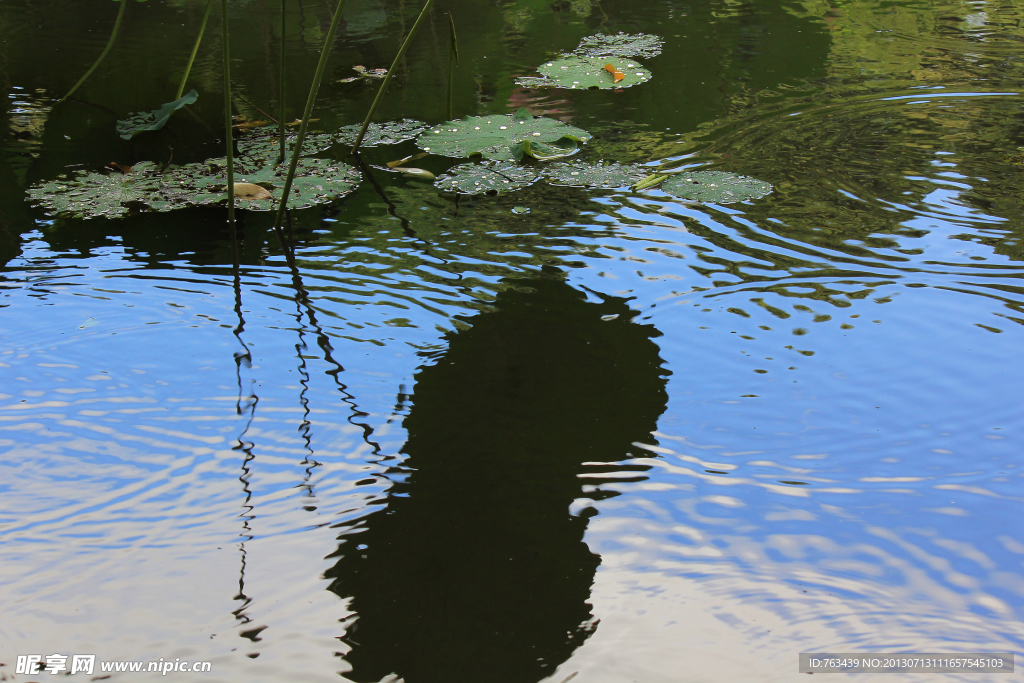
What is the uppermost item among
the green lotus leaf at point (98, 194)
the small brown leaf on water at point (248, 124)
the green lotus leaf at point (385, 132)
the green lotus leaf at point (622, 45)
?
the green lotus leaf at point (622, 45)

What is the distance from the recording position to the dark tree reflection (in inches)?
38.3

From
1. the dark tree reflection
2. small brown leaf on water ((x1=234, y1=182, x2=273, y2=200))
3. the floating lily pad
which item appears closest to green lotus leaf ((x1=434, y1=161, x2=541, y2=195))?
the floating lily pad

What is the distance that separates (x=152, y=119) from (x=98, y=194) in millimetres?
766

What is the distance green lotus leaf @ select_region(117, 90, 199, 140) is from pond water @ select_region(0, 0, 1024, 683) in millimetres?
96

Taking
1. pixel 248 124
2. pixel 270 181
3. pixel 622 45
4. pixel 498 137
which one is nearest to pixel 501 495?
pixel 498 137

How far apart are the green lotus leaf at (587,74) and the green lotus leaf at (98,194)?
1.88m

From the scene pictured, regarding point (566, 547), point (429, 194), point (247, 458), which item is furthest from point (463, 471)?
point (429, 194)

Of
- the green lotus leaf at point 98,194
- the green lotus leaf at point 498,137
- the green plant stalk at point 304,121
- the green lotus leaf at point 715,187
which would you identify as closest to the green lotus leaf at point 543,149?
the green lotus leaf at point 498,137

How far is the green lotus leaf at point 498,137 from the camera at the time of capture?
2.44 metres

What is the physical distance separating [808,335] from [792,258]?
375mm

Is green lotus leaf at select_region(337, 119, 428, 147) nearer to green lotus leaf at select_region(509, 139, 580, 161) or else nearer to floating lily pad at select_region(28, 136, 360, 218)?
floating lily pad at select_region(28, 136, 360, 218)

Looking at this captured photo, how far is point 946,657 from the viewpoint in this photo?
3.08 feet

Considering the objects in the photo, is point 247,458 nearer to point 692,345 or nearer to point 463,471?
point 463,471

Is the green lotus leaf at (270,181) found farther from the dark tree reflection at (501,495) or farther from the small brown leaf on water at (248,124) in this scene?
the dark tree reflection at (501,495)
